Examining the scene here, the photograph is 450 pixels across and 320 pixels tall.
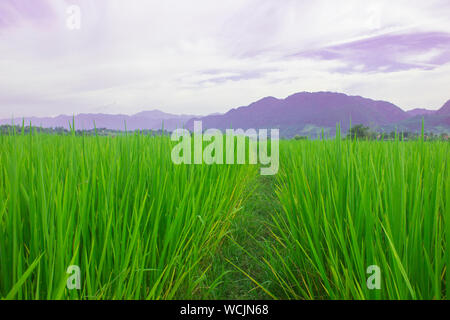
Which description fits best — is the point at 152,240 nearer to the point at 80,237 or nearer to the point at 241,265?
the point at 80,237

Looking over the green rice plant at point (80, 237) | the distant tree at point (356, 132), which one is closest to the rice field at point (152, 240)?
the green rice plant at point (80, 237)

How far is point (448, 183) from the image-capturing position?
2.60 feet

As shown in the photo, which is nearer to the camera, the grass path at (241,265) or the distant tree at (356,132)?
the grass path at (241,265)

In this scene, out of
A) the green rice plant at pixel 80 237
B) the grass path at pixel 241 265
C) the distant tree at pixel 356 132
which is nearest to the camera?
the green rice plant at pixel 80 237

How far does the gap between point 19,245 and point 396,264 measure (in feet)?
3.75

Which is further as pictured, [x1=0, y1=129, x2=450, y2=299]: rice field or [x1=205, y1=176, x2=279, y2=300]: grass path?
[x1=205, y1=176, x2=279, y2=300]: grass path

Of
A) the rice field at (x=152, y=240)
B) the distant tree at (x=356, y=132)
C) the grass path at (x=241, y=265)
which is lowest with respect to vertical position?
the grass path at (x=241, y=265)

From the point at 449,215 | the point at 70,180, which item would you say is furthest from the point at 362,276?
the point at 70,180

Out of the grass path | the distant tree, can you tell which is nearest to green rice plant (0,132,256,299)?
the grass path

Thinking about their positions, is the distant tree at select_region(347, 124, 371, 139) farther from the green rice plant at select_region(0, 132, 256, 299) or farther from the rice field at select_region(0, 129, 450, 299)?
the green rice plant at select_region(0, 132, 256, 299)

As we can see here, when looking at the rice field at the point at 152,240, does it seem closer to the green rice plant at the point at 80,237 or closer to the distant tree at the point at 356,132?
the green rice plant at the point at 80,237

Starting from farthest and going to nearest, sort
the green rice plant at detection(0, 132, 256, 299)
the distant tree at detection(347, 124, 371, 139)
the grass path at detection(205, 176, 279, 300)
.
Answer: the distant tree at detection(347, 124, 371, 139) < the grass path at detection(205, 176, 279, 300) < the green rice plant at detection(0, 132, 256, 299)

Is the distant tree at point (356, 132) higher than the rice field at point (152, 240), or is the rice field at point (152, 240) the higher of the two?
the distant tree at point (356, 132)
